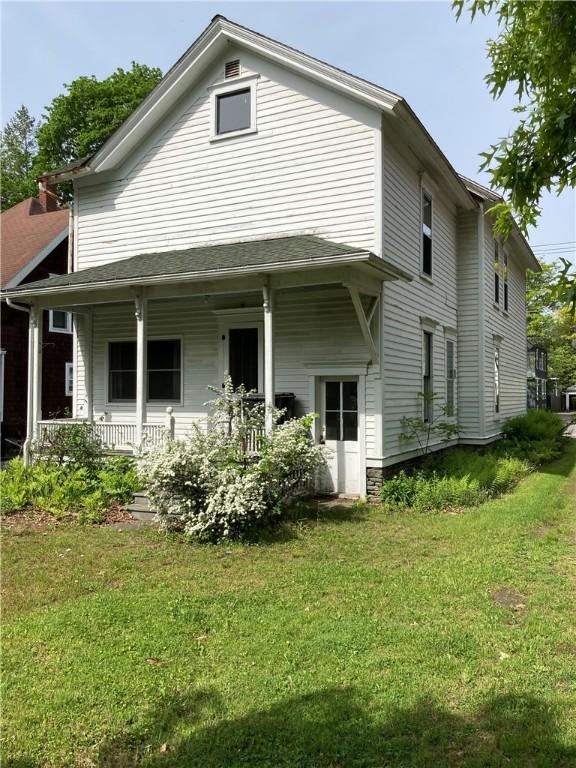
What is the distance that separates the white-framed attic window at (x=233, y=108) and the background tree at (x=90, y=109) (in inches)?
802

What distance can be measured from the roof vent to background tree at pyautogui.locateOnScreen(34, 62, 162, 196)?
20342 millimetres

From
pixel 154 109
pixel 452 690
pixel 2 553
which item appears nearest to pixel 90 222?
pixel 154 109

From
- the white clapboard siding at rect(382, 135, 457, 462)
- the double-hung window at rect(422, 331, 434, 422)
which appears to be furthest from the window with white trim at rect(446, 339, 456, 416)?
the double-hung window at rect(422, 331, 434, 422)

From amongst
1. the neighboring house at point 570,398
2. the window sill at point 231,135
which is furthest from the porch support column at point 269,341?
the neighboring house at point 570,398

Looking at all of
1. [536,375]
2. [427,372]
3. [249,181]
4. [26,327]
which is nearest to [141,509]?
[249,181]

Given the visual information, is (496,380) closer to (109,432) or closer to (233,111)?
(233,111)

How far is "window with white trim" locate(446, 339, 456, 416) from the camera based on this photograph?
14398 mm

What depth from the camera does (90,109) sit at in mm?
31109

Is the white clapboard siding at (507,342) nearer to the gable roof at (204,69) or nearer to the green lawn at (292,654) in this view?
the gable roof at (204,69)

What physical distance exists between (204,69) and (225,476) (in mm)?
8539

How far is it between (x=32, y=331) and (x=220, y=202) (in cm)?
458

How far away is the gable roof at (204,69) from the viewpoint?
32.3 ft

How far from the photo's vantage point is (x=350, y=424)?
1028cm

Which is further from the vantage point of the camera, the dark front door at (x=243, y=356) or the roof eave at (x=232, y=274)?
the dark front door at (x=243, y=356)
